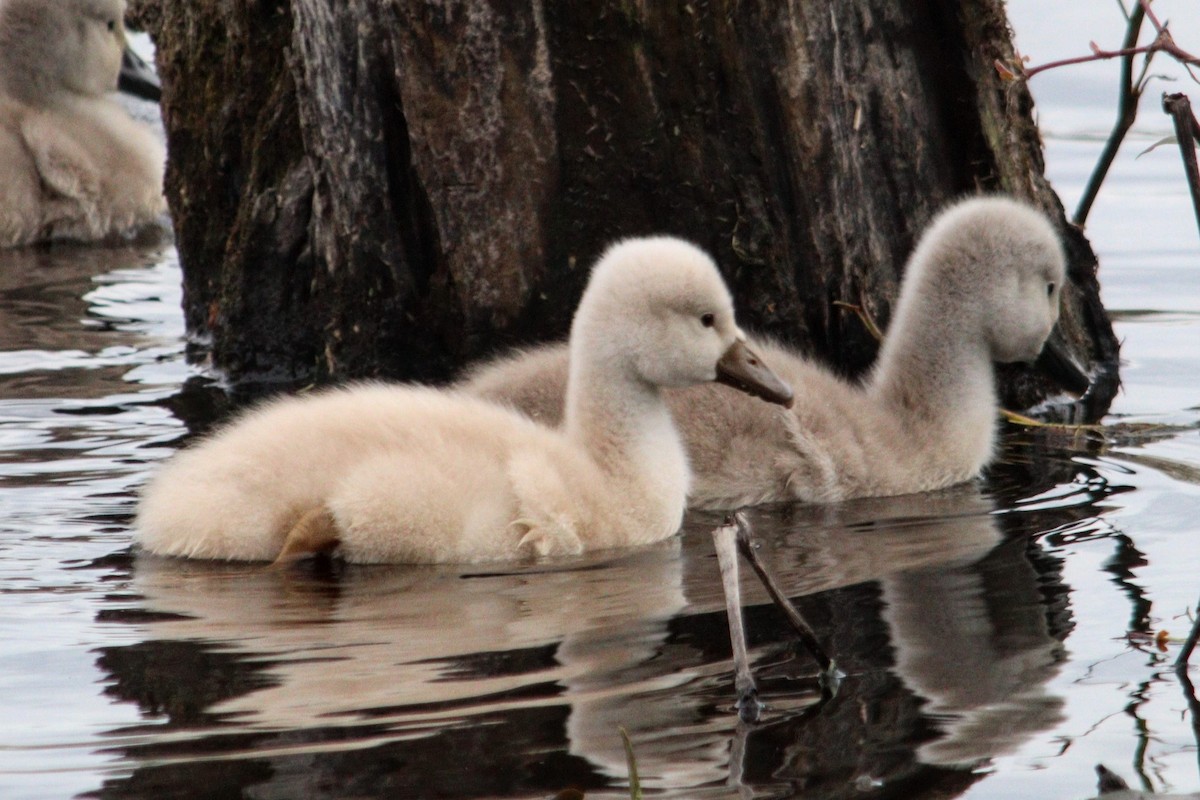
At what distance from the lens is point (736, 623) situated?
3584 millimetres

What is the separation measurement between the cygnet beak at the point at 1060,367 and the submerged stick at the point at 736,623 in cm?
330

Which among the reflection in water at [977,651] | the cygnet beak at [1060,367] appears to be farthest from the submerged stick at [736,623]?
the cygnet beak at [1060,367]

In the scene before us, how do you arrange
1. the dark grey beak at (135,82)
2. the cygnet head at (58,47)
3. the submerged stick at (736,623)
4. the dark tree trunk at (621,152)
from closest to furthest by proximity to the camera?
1. the submerged stick at (736,623)
2. the dark tree trunk at (621,152)
3. the cygnet head at (58,47)
4. the dark grey beak at (135,82)

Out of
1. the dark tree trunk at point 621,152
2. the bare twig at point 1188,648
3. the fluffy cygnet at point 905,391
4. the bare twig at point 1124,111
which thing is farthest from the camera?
the dark tree trunk at point 621,152

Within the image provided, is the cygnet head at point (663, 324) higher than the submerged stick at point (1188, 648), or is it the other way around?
the cygnet head at point (663, 324)

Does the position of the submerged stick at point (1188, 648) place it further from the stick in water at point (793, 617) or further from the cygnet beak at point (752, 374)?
the cygnet beak at point (752, 374)

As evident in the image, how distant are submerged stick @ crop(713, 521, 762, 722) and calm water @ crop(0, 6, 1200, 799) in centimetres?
6

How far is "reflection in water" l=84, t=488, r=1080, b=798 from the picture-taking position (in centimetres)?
361

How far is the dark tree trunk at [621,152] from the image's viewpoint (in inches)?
251

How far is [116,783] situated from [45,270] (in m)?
6.83

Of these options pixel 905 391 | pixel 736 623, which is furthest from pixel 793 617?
pixel 905 391

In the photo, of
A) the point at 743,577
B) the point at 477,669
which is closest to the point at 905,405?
the point at 743,577

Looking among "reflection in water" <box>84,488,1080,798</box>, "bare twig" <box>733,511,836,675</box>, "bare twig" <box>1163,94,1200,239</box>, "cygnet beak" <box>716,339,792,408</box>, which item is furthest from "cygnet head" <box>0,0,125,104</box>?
"bare twig" <box>1163,94,1200,239</box>

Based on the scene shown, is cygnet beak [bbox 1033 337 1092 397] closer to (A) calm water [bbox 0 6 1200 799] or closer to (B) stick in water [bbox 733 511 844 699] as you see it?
(A) calm water [bbox 0 6 1200 799]
